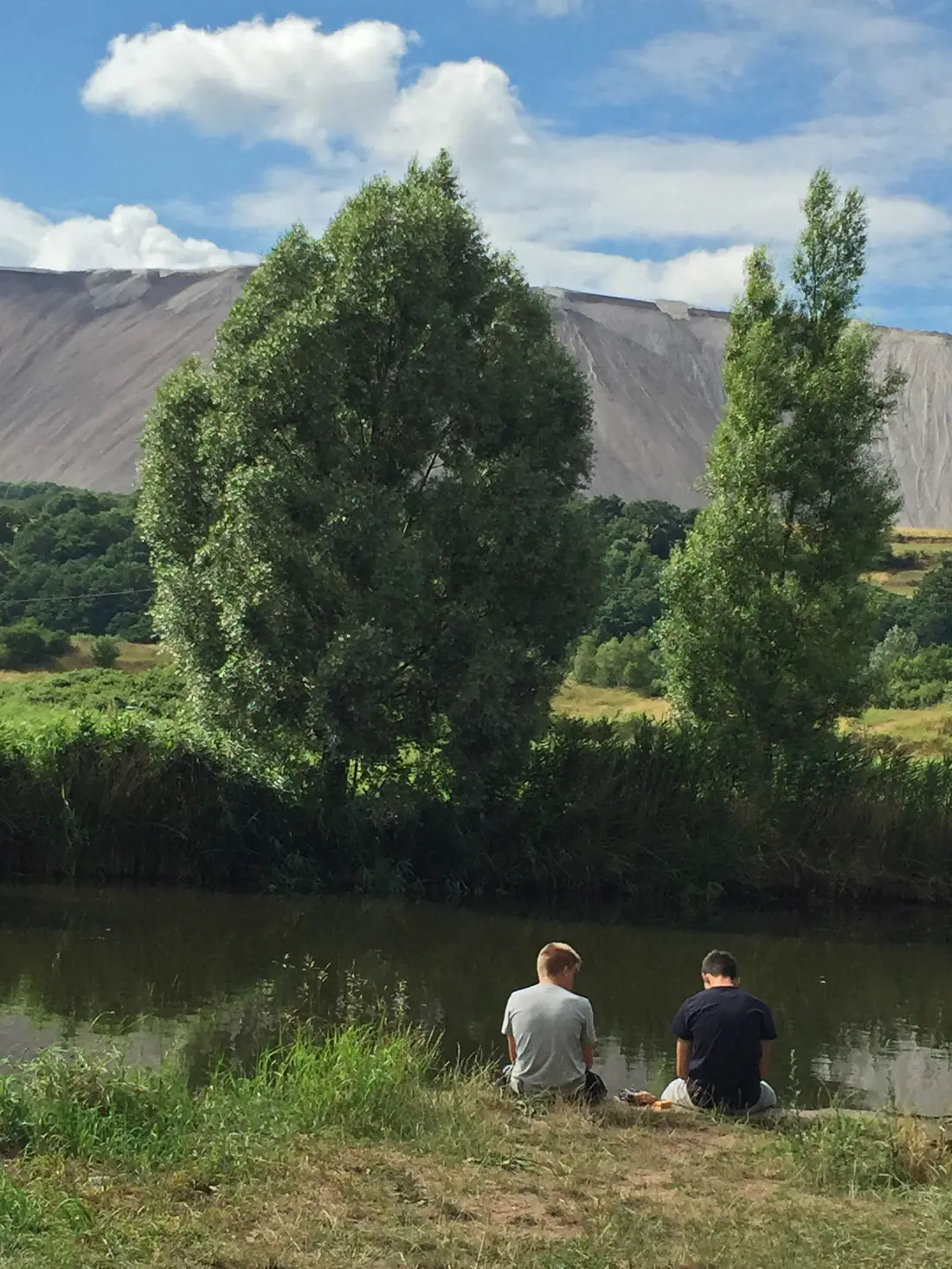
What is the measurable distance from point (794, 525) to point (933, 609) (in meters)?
44.8

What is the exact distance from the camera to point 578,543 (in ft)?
78.0

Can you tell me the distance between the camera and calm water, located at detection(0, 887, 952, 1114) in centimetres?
1295

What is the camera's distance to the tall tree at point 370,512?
21812mm

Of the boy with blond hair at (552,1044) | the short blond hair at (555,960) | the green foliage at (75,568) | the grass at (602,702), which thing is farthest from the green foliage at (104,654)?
the boy with blond hair at (552,1044)

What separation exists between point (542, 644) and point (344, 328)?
6232 mm

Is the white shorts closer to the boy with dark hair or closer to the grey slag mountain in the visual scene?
the boy with dark hair

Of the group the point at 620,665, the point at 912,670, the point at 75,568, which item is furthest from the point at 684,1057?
the point at 75,568

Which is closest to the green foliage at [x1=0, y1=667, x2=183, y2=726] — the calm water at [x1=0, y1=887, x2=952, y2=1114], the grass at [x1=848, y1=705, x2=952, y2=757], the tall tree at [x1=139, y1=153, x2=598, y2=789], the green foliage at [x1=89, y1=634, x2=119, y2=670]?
the green foliage at [x1=89, y1=634, x2=119, y2=670]

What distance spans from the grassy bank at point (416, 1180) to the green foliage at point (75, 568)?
52.0 meters

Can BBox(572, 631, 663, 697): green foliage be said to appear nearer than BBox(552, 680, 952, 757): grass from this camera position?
No

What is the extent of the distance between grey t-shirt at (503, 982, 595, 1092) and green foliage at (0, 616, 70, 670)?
48988 millimetres

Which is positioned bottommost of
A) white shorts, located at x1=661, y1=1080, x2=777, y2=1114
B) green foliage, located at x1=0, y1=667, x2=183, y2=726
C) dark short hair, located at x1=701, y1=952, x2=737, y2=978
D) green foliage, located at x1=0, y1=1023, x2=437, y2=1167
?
green foliage, located at x1=0, y1=667, x2=183, y2=726

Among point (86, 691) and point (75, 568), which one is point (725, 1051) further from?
point (75, 568)

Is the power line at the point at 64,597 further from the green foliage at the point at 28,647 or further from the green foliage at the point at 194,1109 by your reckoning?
the green foliage at the point at 194,1109
